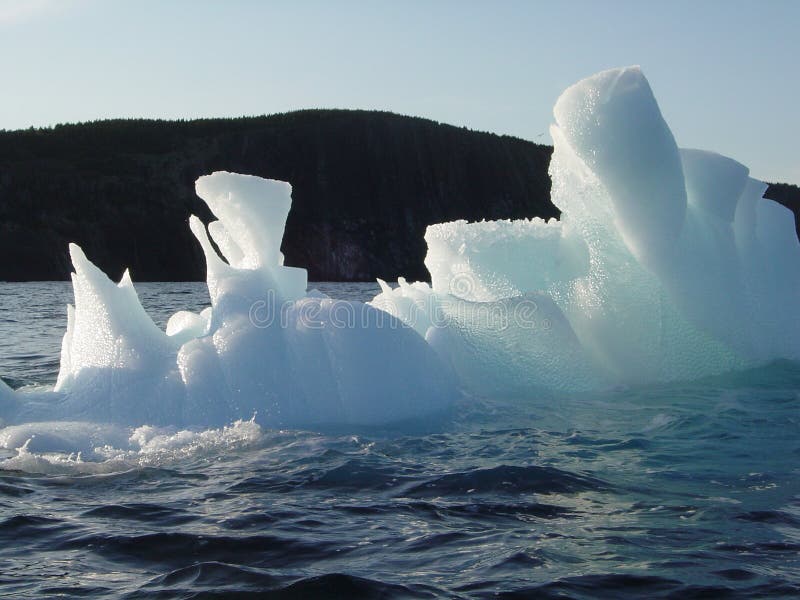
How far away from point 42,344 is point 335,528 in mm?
11541

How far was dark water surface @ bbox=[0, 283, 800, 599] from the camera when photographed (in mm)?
3914

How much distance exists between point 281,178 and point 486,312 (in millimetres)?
65834

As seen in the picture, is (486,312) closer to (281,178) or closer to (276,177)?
(281,178)

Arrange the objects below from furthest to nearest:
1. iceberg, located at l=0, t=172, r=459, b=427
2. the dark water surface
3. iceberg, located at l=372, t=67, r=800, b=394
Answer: iceberg, located at l=372, t=67, r=800, b=394 < iceberg, located at l=0, t=172, r=459, b=427 < the dark water surface

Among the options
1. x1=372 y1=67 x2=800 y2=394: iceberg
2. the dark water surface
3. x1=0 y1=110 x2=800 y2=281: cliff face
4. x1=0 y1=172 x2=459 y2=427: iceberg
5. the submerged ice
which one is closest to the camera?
the dark water surface

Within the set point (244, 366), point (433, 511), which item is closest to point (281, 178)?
point (244, 366)

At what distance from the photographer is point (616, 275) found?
8.68 metres

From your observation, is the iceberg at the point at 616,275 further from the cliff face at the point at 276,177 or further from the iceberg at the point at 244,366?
the cliff face at the point at 276,177

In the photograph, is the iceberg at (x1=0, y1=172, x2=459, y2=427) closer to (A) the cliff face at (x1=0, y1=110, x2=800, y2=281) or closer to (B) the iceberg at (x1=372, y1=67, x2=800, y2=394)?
(B) the iceberg at (x1=372, y1=67, x2=800, y2=394)

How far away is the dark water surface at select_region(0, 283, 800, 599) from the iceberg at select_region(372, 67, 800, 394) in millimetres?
1001

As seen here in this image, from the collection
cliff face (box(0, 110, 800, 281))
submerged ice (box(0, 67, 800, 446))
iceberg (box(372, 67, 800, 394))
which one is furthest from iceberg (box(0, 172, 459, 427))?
cliff face (box(0, 110, 800, 281))

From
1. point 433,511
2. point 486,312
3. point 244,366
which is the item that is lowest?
point 433,511

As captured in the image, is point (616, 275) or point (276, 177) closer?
point (616, 275)

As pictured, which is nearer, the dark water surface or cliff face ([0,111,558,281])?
the dark water surface
